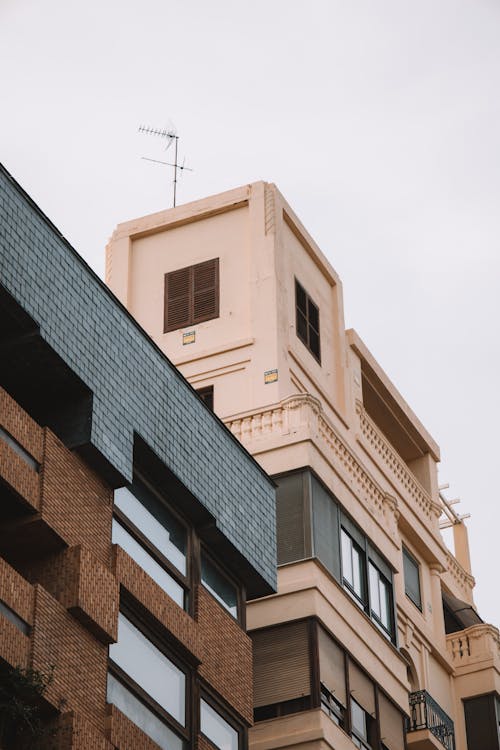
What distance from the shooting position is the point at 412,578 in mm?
47625

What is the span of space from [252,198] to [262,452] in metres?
10.7

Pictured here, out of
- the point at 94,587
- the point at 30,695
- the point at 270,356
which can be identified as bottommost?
the point at 30,695

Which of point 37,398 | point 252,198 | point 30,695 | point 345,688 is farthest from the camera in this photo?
point 252,198

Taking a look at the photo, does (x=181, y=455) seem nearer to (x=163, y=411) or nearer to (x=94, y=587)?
(x=163, y=411)

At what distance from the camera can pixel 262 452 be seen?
38.9 meters

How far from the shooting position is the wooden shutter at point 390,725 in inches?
1465

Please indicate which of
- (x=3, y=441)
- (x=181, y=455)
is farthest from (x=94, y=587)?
(x=181, y=455)

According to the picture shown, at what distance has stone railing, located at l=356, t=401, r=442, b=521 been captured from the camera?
48000mm

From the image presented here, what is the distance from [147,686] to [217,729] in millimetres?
2214

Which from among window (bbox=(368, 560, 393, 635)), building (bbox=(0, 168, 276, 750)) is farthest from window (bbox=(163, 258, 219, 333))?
building (bbox=(0, 168, 276, 750))

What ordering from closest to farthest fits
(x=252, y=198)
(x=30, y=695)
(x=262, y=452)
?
1. (x=30, y=695)
2. (x=262, y=452)
3. (x=252, y=198)

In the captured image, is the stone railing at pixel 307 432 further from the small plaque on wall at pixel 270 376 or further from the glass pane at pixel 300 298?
the glass pane at pixel 300 298

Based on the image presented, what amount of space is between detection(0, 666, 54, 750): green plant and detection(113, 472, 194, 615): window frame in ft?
14.0

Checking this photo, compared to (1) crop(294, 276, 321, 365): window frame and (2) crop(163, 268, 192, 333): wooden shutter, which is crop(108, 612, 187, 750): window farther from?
(2) crop(163, 268, 192, 333): wooden shutter
